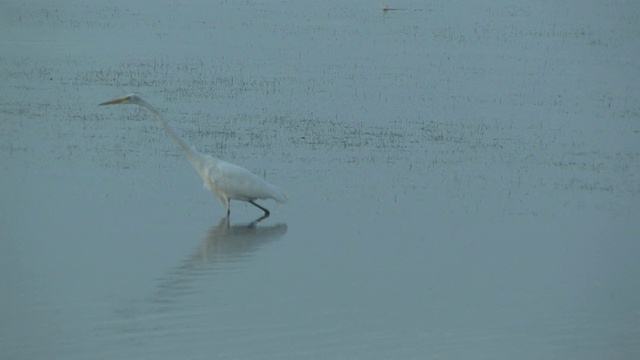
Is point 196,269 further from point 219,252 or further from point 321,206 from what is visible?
point 321,206

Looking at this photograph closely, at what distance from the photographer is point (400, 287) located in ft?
28.9

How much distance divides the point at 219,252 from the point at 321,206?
188 cm

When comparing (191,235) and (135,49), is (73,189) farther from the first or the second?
(135,49)

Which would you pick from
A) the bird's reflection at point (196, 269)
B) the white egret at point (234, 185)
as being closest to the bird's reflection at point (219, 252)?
the bird's reflection at point (196, 269)

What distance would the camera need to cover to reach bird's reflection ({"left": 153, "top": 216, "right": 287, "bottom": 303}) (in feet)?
27.7

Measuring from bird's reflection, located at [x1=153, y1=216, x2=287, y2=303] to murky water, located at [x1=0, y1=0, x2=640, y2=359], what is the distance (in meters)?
0.03

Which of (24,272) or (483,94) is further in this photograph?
(483,94)

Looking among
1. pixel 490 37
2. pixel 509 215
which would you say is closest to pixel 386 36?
pixel 490 37

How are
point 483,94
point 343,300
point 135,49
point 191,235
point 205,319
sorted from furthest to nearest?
point 135,49, point 483,94, point 191,235, point 343,300, point 205,319

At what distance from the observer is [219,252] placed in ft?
31.4

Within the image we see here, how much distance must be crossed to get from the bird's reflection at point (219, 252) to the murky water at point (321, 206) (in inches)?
1.2

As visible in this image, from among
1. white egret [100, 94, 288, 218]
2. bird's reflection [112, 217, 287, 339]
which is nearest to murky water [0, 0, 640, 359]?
bird's reflection [112, 217, 287, 339]

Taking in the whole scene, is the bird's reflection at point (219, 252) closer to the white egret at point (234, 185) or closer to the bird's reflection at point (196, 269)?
the bird's reflection at point (196, 269)

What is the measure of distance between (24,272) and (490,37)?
1989 cm
